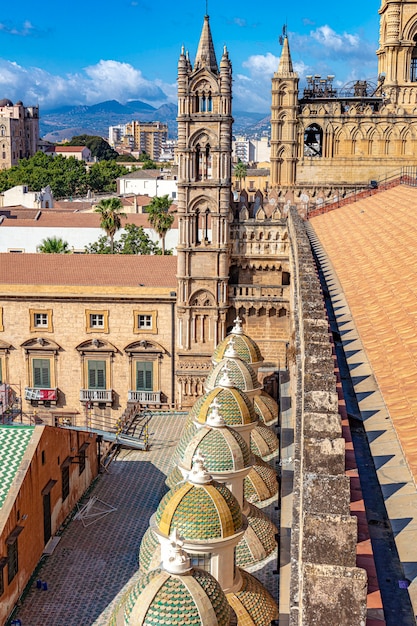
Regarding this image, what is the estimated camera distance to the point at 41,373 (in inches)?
1572

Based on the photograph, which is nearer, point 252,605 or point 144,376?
point 252,605

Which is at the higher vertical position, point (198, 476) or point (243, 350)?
point (198, 476)

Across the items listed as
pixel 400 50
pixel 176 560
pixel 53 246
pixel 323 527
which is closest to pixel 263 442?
pixel 176 560

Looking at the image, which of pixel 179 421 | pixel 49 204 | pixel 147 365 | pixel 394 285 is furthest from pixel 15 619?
pixel 49 204

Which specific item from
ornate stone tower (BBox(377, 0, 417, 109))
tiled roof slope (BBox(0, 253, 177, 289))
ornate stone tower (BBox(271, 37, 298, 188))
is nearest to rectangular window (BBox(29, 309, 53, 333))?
tiled roof slope (BBox(0, 253, 177, 289))

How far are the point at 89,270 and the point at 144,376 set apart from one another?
21.7 ft

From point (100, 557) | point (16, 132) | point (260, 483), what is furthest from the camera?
point (16, 132)

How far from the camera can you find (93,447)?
28.2 m

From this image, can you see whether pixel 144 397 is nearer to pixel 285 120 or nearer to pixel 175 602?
pixel 285 120

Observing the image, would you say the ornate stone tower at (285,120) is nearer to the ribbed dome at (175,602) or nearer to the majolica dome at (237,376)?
the majolica dome at (237,376)

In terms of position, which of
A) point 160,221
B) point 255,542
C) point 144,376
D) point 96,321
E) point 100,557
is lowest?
point 100,557

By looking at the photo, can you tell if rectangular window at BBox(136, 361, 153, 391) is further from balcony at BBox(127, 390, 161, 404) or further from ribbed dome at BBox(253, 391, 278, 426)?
ribbed dome at BBox(253, 391, 278, 426)

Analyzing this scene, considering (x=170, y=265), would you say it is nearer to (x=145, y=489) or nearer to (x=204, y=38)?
(x=204, y=38)

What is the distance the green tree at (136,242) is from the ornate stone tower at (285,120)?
544 inches
